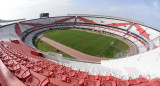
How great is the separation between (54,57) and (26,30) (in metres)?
29.3

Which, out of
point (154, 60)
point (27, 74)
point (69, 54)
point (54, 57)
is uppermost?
point (27, 74)

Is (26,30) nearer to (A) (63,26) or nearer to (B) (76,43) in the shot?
(A) (63,26)

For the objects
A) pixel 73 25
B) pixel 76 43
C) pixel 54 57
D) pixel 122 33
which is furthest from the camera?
pixel 73 25

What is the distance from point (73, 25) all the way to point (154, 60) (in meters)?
45.0

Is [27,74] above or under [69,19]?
under

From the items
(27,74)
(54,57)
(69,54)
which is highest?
(27,74)

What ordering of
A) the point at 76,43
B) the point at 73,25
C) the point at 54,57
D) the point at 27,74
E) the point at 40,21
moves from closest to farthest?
1. the point at 27,74
2. the point at 54,57
3. the point at 76,43
4. the point at 40,21
5. the point at 73,25

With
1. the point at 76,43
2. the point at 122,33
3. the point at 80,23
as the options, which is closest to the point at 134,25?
the point at 122,33

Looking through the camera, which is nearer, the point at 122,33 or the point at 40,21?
the point at 122,33

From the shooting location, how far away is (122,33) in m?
→ 44.3

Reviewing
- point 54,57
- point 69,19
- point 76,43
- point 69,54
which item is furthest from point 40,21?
point 54,57

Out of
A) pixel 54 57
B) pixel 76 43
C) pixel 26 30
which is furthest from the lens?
pixel 26 30

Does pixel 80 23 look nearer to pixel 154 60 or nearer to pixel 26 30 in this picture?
pixel 26 30

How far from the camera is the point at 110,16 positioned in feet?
176
